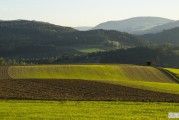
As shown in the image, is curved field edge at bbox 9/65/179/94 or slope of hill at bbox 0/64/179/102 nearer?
slope of hill at bbox 0/64/179/102

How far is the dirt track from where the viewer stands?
48894 mm

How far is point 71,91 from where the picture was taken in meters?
54.8

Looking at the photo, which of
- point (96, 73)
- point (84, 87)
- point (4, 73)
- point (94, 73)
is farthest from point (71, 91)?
point (4, 73)

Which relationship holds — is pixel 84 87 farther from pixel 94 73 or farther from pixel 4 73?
pixel 4 73

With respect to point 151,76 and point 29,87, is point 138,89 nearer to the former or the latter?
point 29,87

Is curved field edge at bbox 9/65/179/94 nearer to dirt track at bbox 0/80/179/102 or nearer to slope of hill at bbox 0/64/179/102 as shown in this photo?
slope of hill at bbox 0/64/179/102

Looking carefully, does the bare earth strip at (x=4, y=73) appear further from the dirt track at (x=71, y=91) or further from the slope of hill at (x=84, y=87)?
the dirt track at (x=71, y=91)

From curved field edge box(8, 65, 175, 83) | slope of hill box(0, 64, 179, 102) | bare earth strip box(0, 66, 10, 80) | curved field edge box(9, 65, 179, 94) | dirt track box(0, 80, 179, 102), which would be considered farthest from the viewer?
curved field edge box(8, 65, 175, 83)

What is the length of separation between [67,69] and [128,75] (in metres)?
14.1

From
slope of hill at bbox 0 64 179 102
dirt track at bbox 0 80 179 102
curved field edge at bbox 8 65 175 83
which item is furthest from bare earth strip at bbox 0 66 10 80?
dirt track at bbox 0 80 179 102

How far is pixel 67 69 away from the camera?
3391 inches

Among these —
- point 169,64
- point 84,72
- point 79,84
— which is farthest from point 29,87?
point 169,64

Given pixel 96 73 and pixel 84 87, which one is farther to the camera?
pixel 96 73

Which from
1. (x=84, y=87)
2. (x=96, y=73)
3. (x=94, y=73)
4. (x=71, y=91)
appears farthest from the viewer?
(x=96, y=73)
